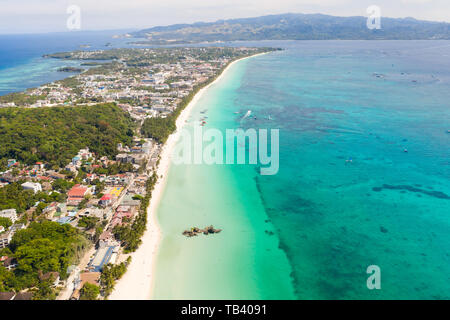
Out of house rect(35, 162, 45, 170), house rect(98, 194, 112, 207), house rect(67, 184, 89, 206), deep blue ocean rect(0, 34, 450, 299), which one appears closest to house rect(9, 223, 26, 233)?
house rect(67, 184, 89, 206)

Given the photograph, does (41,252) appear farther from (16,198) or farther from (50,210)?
(16,198)

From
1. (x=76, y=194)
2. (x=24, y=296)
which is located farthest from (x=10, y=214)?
(x=24, y=296)

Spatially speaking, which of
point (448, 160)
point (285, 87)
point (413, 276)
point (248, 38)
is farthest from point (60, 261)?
point (248, 38)

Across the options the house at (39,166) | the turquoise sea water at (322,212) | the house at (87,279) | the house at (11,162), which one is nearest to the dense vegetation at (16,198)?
the house at (39,166)

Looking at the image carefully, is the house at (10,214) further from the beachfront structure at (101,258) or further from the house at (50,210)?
the beachfront structure at (101,258)

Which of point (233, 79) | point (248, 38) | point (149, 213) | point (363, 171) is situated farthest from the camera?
point (248, 38)

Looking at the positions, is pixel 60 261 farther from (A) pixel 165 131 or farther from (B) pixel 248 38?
(B) pixel 248 38
